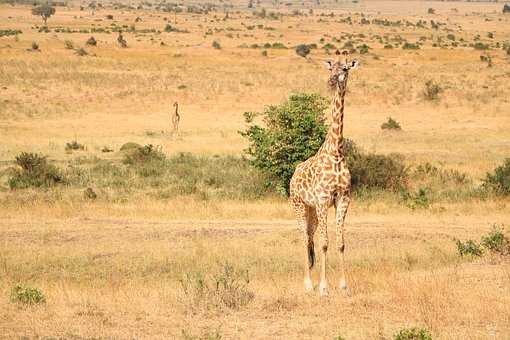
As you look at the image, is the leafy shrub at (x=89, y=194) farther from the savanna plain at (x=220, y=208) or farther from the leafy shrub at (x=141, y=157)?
the leafy shrub at (x=141, y=157)

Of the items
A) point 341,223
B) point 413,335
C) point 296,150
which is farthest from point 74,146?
point 413,335

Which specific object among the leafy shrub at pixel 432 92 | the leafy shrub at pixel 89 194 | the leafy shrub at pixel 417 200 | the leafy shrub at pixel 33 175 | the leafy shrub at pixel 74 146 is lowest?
the leafy shrub at pixel 432 92

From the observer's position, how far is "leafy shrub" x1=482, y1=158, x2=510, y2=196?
75.7ft

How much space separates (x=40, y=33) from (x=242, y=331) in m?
83.6

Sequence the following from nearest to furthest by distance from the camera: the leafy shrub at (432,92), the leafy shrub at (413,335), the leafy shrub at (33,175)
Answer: the leafy shrub at (413,335)
the leafy shrub at (33,175)
the leafy shrub at (432,92)

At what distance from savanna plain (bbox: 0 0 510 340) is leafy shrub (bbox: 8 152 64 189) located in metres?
0.08

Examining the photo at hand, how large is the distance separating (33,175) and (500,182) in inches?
552

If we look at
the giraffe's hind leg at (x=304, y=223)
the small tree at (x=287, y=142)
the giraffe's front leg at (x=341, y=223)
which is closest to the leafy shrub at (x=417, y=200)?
the small tree at (x=287, y=142)

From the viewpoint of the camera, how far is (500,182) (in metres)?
23.5

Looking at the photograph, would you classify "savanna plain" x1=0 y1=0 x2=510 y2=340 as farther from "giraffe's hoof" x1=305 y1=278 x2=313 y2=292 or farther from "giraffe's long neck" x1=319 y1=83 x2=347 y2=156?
"giraffe's long neck" x1=319 y1=83 x2=347 y2=156

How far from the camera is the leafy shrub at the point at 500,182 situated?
2308cm

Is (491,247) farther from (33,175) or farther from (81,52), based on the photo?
(81,52)

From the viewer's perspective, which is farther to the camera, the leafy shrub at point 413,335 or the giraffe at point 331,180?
the giraffe at point 331,180

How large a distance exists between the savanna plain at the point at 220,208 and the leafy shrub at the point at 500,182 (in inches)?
1.7
